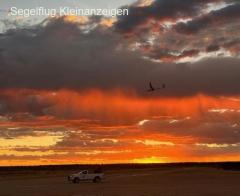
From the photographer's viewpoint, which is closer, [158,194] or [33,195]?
[158,194]

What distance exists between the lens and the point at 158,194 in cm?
4431

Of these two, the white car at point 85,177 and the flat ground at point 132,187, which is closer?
the flat ground at point 132,187

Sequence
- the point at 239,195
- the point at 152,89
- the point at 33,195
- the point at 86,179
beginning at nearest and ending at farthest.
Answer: the point at 239,195
the point at 33,195
the point at 152,89
the point at 86,179

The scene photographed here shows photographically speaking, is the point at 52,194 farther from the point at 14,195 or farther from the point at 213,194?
the point at 213,194

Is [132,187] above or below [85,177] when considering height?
below

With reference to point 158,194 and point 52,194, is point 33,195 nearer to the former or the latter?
point 52,194

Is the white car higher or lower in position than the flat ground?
higher

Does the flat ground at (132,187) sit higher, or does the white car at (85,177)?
the white car at (85,177)

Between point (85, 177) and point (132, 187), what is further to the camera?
point (85, 177)

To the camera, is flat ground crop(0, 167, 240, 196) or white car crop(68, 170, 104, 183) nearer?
flat ground crop(0, 167, 240, 196)

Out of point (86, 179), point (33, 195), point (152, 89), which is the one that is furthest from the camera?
point (86, 179)

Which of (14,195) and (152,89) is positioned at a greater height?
(152,89)

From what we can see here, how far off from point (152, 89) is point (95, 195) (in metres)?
12.4

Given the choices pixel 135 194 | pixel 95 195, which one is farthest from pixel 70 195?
pixel 135 194
